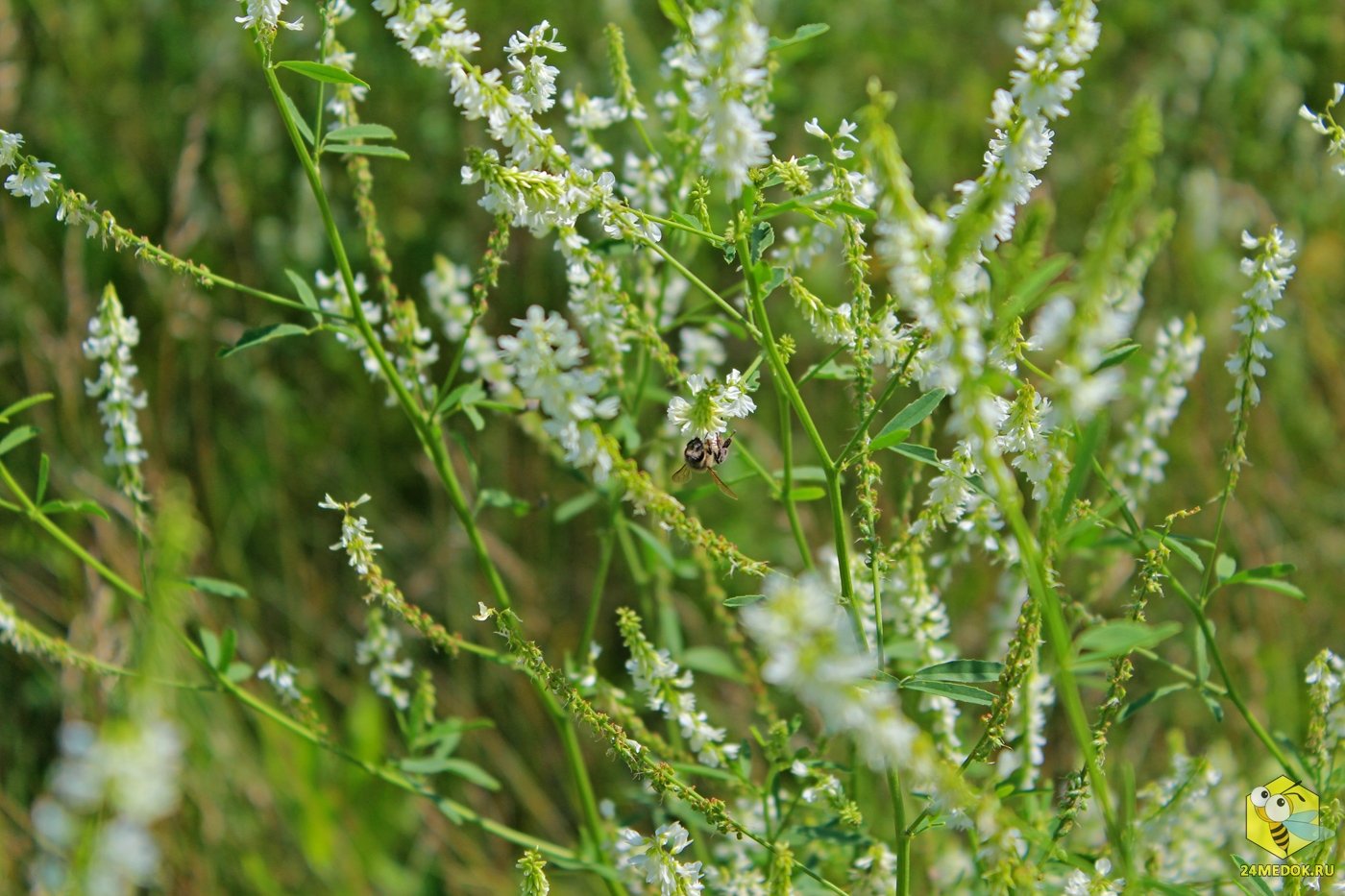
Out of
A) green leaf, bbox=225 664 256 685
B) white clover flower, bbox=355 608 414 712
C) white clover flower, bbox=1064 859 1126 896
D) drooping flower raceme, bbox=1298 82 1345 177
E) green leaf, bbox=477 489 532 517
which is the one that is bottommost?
green leaf, bbox=225 664 256 685

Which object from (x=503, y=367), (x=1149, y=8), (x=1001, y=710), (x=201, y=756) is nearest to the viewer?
(x=1001, y=710)

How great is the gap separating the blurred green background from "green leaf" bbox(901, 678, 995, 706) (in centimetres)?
186

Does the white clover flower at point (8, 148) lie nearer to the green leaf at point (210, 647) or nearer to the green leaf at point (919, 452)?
the green leaf at point (210, 647)

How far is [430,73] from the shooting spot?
4648 millimetres

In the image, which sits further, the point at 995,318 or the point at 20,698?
the point at 20,698

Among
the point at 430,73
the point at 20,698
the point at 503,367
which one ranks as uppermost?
the point at 430,73

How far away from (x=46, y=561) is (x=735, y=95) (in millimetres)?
3186

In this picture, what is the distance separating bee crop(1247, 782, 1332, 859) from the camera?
6.40 ft

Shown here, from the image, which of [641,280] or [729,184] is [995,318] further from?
[641,280]

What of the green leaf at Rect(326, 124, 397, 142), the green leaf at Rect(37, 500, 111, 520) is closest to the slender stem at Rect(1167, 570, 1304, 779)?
the green leaf at Rect(326, 124, 397, 142)

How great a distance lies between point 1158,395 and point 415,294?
282cm

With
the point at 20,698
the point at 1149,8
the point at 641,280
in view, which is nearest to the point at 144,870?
the point at 641,280

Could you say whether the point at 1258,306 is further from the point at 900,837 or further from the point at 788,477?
the point at 900,837

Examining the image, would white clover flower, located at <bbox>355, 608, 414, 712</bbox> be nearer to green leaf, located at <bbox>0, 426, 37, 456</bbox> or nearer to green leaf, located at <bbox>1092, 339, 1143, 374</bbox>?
green leaf, located at <bbox>0, 426, 37, 456</bbox>
